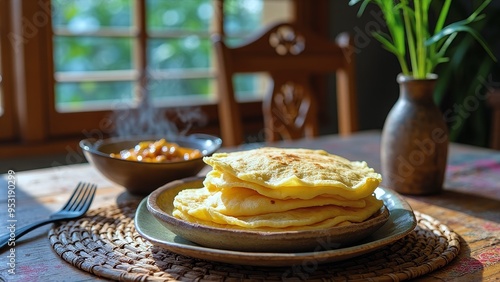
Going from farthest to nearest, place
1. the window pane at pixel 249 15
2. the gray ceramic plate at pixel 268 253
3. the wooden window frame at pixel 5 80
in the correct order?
the window pane at pixel 249 15 → the wooden window frame at pixel 5 80 → the gray ceramic plate at pixel 268 253

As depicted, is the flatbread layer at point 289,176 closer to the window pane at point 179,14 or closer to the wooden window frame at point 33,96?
the wooden window frame at point 33,96

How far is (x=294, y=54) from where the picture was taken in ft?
6.70

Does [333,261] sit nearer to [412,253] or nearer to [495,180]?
[412,253]

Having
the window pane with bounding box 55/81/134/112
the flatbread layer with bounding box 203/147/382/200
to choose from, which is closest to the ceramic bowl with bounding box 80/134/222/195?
the flatbread layer with bounding box 203/147/382/200

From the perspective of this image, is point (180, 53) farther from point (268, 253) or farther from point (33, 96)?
point (268, 253)

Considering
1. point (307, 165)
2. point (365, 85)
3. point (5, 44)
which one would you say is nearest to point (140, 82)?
point (5, 44)

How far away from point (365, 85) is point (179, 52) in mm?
1100

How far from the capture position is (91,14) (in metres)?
2.44

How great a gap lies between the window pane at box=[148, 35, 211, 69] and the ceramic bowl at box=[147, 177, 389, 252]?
6.17 ft

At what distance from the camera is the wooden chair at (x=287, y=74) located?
186cm

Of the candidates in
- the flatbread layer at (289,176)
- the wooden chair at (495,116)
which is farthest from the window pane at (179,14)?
the flatbread layer at (289,176)

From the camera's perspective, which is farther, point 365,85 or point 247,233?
point 365,85

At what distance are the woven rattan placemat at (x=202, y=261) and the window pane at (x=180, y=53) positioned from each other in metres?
1.74

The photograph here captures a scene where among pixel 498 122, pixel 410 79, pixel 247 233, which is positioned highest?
pixel 410 79
